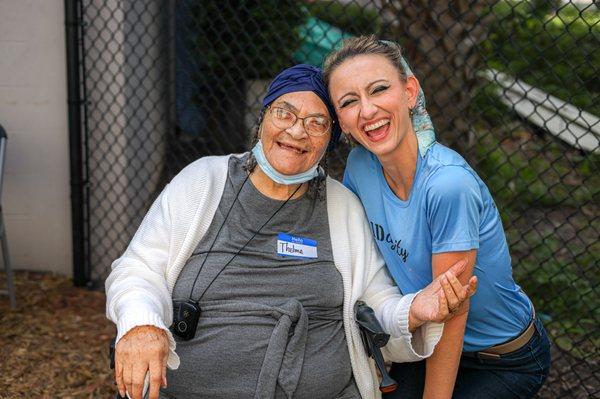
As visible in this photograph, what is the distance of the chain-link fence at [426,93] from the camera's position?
4.28 metres

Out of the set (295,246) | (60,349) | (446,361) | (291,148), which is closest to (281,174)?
(291,148)

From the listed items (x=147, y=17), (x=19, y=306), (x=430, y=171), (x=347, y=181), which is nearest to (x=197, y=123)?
(x=147, y=17)

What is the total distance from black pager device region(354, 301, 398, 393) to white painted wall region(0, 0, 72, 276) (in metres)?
2.74

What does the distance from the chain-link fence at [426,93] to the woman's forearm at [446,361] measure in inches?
55.9

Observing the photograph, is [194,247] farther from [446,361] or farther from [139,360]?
[446,361]

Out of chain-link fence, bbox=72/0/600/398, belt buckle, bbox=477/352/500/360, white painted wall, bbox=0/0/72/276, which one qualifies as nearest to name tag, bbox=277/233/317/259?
belt buckle, bbox=477/352/500/360

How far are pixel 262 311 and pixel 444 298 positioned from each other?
0.64m

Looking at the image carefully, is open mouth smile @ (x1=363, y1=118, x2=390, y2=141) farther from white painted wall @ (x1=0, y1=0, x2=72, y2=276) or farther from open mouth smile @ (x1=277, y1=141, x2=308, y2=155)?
white painted wall @ (x1=0, y1=0, x2=72, y2=276)

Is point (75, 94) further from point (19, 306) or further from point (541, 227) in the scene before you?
point (541, 227)

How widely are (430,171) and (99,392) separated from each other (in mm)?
2222

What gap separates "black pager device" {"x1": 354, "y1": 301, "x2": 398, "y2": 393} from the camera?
7.79ft

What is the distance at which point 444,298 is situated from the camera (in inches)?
87.4

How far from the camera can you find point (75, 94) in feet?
14.4

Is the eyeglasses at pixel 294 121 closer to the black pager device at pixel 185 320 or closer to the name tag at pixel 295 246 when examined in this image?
the name tag at pixel 295 246
